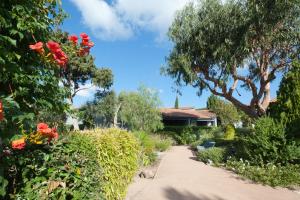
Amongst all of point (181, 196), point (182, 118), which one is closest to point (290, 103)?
point (181, 196)

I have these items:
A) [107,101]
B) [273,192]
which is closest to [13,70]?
[273,192]

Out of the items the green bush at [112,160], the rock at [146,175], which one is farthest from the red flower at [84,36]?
the rock at [146,175]

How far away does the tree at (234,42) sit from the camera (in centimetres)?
1781

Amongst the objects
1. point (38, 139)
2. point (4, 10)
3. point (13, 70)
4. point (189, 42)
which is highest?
point (189, 42)

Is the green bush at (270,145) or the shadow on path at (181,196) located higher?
the green bush at (270,145)

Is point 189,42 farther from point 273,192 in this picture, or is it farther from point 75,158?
point 75,158

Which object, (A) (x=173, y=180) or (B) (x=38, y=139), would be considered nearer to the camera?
(B) (x=38, y=139)

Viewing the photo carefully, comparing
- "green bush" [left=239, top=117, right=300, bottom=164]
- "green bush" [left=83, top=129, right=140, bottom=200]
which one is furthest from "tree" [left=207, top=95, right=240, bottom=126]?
"green bush" [left=83, top=129, right=140, bottom=200]

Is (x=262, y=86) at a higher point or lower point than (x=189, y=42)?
lower

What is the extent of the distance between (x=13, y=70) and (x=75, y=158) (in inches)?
65.3

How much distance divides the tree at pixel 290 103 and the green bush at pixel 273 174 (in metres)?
1.71

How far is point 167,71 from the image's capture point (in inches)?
874

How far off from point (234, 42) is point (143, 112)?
1568 cm

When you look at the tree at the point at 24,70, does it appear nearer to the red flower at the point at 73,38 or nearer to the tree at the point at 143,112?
the red flower at the point at 73,38
